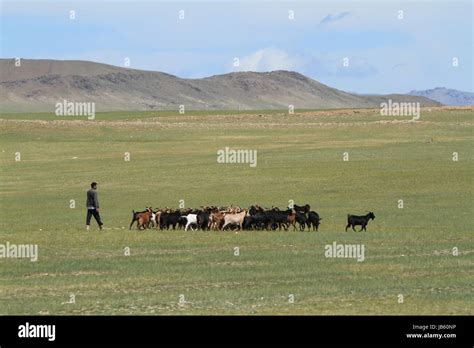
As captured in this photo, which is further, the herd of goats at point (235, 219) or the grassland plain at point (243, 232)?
the herd of goats at point (235, 219)

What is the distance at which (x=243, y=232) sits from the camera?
30.1 metres

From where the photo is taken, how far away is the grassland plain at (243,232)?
18.5 m

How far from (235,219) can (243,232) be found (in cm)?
66

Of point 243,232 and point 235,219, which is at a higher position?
point 235,219

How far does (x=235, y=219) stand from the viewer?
30.6m

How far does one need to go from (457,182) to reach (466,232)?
59.5ft

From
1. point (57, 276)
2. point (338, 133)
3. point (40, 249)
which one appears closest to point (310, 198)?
point (40, 249)

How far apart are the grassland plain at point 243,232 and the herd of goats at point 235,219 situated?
2.17ft

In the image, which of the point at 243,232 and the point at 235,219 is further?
the point at 235,219

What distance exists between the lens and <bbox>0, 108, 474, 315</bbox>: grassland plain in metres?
18.5

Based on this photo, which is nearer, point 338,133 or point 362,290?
point 362,290

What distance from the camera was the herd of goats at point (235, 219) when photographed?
1198 inches
